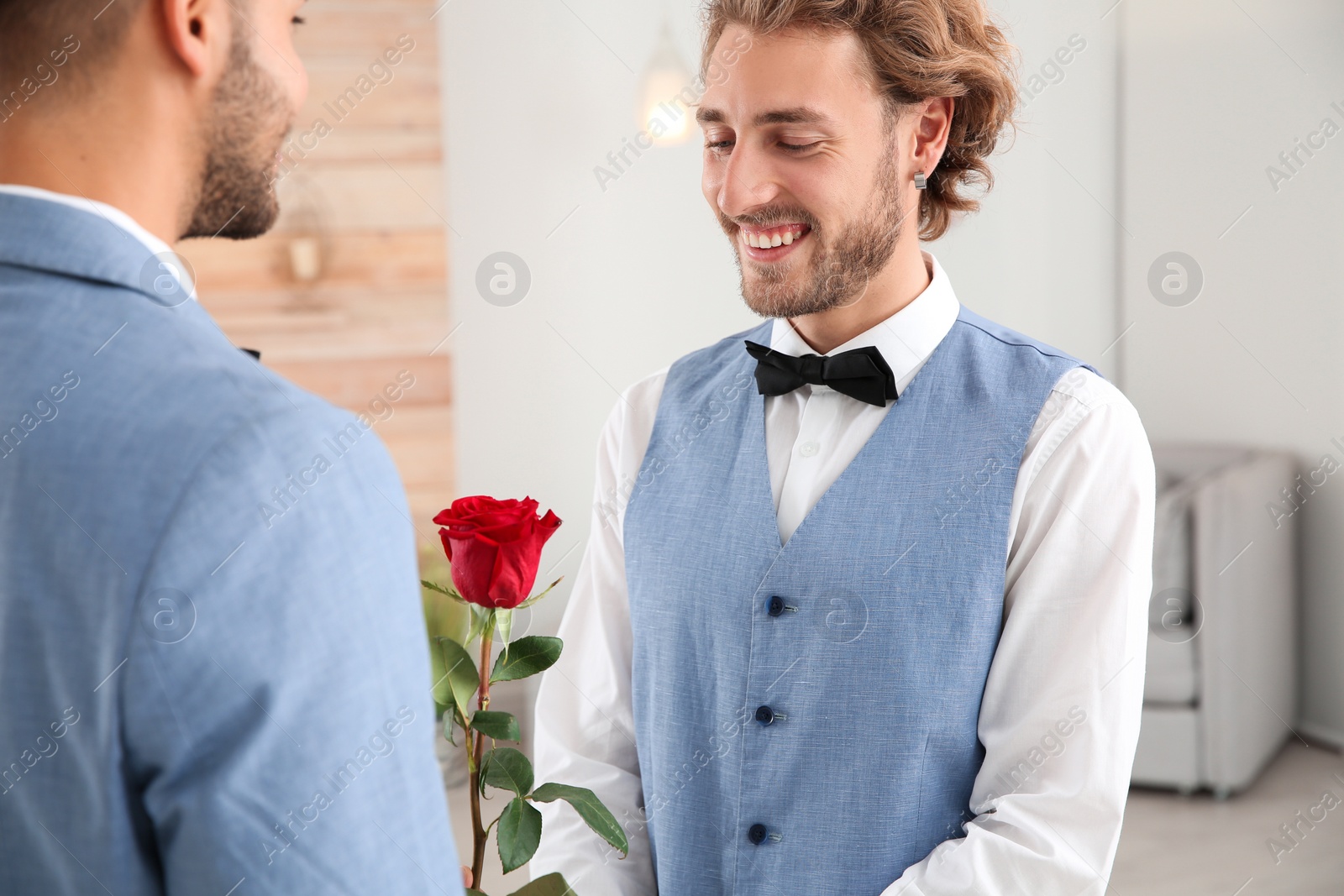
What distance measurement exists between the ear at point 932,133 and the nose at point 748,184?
230 millimetres

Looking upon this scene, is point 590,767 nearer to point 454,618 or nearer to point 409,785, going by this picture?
point 409,785

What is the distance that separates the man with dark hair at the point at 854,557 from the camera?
3.57 feet

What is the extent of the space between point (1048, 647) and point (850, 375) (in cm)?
36

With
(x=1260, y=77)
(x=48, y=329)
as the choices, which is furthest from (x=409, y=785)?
(x=1260, y=77)

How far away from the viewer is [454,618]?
3.45 m

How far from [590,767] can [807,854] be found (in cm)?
→ 29

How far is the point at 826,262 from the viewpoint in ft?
4.11

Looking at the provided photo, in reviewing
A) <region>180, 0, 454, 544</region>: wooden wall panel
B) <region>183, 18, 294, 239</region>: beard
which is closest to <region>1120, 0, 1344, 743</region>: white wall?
<region>180, 0, 454, 544</region>: wooden wall panel

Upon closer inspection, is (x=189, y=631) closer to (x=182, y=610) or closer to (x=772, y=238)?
(x=182, y=610)

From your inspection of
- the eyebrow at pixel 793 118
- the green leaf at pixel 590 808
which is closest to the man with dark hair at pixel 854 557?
the eyebrow at pixel 793 118

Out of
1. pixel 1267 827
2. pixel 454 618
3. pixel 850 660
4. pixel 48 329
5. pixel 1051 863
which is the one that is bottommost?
pixel 1267 827

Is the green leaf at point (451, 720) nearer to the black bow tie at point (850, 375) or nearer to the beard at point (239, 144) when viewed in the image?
the beard at point (239, 144)

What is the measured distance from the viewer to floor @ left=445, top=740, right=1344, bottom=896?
2895mm

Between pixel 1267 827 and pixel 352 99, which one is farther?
pixel 352 99
